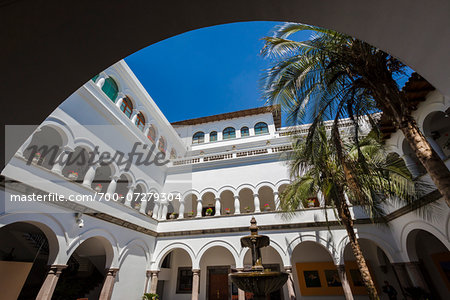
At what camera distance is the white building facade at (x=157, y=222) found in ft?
23.9

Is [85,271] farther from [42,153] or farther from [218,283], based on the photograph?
[42,153]

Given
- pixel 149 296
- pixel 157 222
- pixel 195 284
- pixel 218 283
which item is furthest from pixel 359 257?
pixel 157 222

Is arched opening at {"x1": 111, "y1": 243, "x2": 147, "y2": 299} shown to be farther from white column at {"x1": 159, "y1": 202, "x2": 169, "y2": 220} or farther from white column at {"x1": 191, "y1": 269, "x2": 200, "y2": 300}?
white column at {"x1": 191, "y1": 269, "x2": 200, "y2": 300}

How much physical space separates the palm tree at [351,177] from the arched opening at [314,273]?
2646 millimetres

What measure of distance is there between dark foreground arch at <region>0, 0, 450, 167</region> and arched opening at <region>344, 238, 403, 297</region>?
13168 mm

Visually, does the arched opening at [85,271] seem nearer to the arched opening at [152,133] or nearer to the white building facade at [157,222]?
the white building facade at [157,222]

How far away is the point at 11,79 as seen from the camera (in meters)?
1.77

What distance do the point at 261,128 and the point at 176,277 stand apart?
42.9 feet

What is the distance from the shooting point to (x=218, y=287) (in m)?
13.1

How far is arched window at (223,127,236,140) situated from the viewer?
63.7 feet

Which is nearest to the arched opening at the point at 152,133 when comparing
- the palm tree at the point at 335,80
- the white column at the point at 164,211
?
the white column at the point at 164,211

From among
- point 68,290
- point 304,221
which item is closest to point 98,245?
point 68,290

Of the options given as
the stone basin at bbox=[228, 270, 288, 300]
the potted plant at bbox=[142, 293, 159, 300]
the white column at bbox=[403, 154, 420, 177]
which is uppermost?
the white column at bbox=[403, 154, 420, 177]

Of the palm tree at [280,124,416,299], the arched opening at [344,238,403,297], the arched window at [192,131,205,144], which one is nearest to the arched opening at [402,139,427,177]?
the palm tree at [280,124,416,299]
